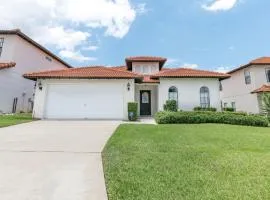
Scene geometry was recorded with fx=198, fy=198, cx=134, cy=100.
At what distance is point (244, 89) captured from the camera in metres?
23.8

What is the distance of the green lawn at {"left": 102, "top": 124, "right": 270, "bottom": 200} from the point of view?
2982mm

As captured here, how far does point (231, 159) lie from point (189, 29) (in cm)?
1462

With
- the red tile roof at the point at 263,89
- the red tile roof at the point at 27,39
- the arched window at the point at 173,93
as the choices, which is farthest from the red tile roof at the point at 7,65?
the red tile roof at the point at 263,89

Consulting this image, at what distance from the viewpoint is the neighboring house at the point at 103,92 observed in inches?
623

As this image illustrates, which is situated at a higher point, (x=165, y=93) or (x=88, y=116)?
(x=165, y=93)

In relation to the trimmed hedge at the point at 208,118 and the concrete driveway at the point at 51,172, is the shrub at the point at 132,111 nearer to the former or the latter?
the trimmed hedge at the point at 208,118

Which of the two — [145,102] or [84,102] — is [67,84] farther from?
[145,102]

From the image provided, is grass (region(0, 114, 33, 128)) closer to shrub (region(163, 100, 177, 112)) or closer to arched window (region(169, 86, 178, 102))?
shrub (region(163, 100, 177, 112))

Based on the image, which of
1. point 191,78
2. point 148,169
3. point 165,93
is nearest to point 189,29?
point 191,78

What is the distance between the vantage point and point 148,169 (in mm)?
4035

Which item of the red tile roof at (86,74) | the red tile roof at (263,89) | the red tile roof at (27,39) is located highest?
the red tile roof at (27,39)

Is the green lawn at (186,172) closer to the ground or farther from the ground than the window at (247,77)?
closer to the ground

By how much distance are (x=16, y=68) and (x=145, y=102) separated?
13156 mm

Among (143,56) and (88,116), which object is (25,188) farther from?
(143,56)
